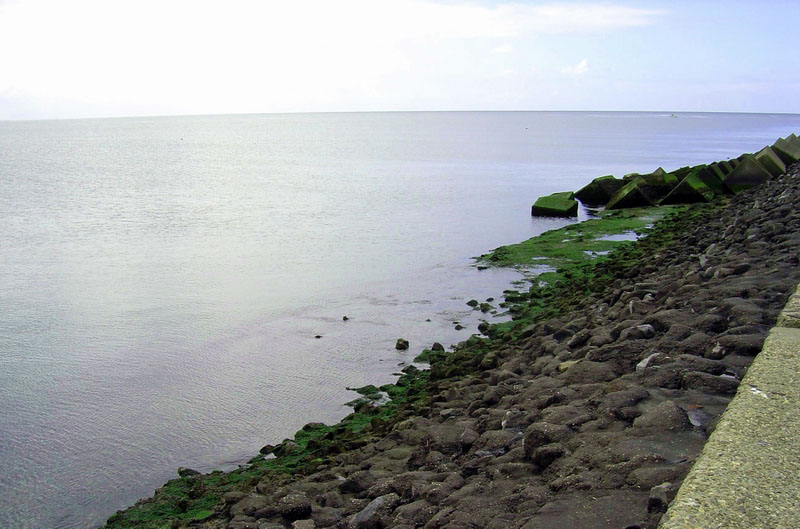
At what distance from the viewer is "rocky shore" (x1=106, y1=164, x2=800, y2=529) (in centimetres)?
446

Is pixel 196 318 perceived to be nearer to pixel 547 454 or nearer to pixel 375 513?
pixel 375 513

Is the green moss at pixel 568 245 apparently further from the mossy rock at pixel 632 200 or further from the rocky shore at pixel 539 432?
the rocky shore at pixel 539 432

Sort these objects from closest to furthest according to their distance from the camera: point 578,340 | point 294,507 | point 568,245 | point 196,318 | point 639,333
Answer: point 294,507 < point 639,333 < point 578,340 < point 196,318 < point 568,245

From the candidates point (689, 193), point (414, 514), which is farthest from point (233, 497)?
point (689, 193)

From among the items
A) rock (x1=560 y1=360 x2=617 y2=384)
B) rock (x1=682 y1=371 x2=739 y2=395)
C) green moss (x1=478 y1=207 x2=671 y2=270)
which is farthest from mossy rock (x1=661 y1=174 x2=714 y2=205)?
rock (x1=682 y1=371 x2=739 y2=395)

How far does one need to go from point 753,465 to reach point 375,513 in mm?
2508

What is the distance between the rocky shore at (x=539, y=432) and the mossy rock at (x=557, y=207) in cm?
1606

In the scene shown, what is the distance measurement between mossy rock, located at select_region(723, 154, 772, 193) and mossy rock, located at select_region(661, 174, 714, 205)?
100cm

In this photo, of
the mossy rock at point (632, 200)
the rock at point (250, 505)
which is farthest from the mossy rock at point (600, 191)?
the rock at point (250, 505)

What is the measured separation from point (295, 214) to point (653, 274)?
1858 centimetres

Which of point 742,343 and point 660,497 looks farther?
point 742,343

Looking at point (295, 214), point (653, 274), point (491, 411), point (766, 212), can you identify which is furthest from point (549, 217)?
point (491, 411)

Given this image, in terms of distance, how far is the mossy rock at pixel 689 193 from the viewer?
27141 mm

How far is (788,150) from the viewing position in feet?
109
